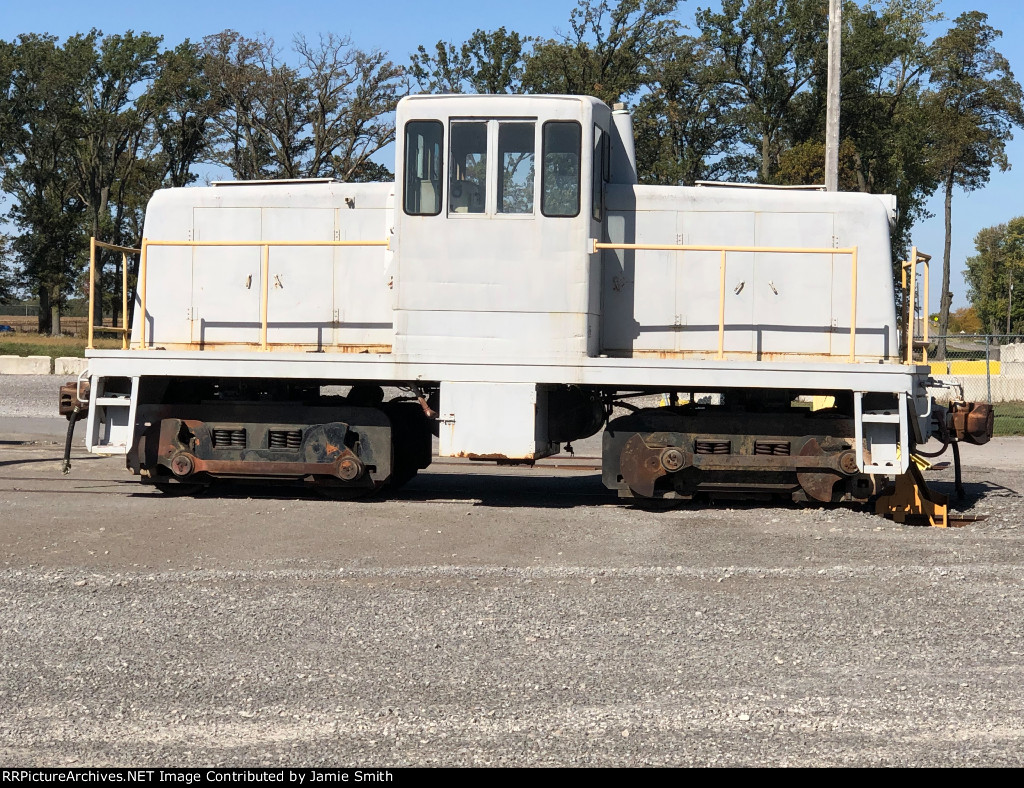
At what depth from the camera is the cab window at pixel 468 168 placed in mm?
9133

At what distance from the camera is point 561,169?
30.1ft

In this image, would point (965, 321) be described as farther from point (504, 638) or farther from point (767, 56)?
point (504, 638)

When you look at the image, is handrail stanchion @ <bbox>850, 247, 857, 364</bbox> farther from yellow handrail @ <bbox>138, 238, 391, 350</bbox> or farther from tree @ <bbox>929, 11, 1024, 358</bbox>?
tree @ <bbox>929, 11, 1024, 358</bbox>

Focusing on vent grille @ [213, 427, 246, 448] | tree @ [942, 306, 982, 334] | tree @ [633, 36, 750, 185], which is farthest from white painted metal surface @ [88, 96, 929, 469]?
tree @ [942, 306, 982, 334]

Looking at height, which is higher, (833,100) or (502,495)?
(833,100)

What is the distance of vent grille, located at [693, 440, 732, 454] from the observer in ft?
31.4

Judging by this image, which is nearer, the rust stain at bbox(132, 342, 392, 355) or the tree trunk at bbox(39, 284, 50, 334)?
the rust stain at bbox(132, 342, 392, 355)

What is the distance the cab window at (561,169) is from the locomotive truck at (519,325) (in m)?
0.02

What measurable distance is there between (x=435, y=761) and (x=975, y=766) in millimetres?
2019

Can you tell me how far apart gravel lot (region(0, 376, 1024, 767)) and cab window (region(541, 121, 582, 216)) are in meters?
2.72

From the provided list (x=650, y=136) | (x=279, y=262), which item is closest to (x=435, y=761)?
(x=279, y=262)

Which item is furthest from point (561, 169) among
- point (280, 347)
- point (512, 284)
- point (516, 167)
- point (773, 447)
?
point (280, 347)

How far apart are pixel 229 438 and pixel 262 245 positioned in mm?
1869

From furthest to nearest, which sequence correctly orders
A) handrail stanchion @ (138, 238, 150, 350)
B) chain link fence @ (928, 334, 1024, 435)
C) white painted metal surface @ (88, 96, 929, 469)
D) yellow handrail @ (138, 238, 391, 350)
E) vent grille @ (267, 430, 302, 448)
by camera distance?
chain link fence @ (928, 334, 1024, 435)
handrail stanchion @ (138, 238, 150, 350)
vent grille @ (267, 430, 302, 448)
yellow handrail @ (138, 238, 391, 350)
white painted metal surface @ (88, 96, 929, 469)
